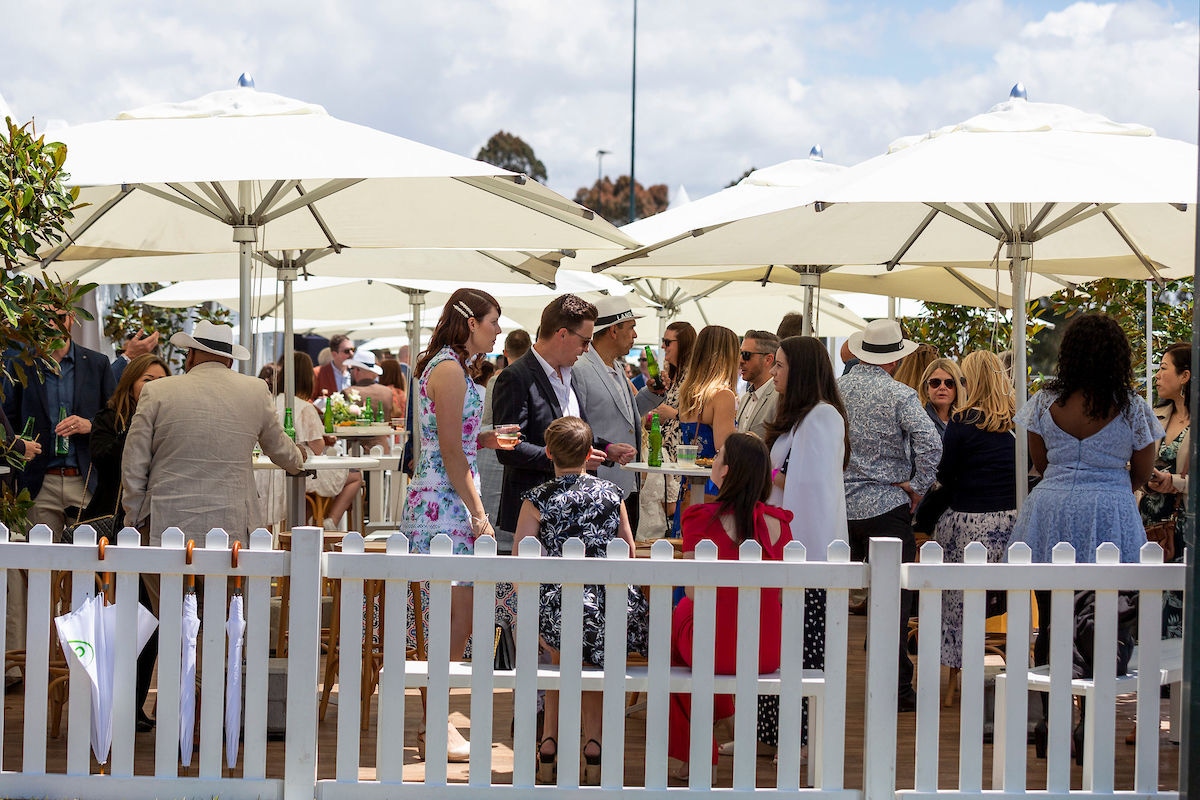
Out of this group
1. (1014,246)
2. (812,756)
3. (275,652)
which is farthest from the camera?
(1014,246)

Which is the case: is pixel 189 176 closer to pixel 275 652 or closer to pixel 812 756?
pixel 275 652

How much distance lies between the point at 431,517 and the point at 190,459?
91 centimetres

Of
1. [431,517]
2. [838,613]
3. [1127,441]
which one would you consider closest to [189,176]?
[431,517]

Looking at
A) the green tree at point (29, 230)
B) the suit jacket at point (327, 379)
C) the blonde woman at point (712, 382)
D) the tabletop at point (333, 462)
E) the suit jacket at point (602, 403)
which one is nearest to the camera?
the green tree at point (29, 230)

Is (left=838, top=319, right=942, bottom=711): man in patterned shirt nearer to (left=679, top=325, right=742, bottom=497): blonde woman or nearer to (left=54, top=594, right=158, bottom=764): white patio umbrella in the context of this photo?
(left=679, top=325, right=742, bottom=497): blonde woman

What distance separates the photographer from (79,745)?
12.5 ft

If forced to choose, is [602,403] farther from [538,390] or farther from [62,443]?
[62,443]

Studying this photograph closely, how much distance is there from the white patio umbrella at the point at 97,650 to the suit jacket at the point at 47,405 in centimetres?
244

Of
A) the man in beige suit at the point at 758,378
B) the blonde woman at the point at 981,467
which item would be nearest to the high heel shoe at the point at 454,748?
the blonde woman at the point at 981,467

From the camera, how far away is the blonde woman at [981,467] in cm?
551

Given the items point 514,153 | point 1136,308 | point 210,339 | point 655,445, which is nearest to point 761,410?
point 655,445

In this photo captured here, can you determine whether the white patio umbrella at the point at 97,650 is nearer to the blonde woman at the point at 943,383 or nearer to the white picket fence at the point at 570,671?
the white picket fence at the point at 570,671

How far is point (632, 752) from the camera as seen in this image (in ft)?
15.3

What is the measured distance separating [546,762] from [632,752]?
1.34ft
